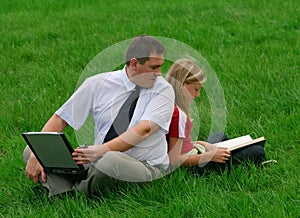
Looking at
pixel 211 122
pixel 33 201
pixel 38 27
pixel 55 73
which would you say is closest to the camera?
pixel 33 201

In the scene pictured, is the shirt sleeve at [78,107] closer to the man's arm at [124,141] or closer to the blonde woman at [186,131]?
→ the man's arm at [124,141]

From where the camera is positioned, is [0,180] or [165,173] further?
[0,180]

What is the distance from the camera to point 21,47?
824cm

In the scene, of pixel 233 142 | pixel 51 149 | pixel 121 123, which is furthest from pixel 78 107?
pixel 233 142

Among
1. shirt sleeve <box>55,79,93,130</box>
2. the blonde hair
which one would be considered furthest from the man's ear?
the blonde hair

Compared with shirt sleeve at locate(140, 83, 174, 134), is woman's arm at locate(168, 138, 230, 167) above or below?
below

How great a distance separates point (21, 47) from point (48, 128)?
13.8 feet

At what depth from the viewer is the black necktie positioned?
13.5ft

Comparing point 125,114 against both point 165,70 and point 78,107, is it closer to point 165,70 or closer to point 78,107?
point 78,107

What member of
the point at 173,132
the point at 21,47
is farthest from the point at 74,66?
the point at 173,132

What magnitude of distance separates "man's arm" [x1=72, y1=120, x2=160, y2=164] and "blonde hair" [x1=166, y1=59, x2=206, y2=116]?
0.44 meters

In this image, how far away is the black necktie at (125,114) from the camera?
→ 4121 millimetres

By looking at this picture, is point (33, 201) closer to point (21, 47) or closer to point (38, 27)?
point (21, 47)

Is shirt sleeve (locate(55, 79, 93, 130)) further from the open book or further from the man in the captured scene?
the open book
